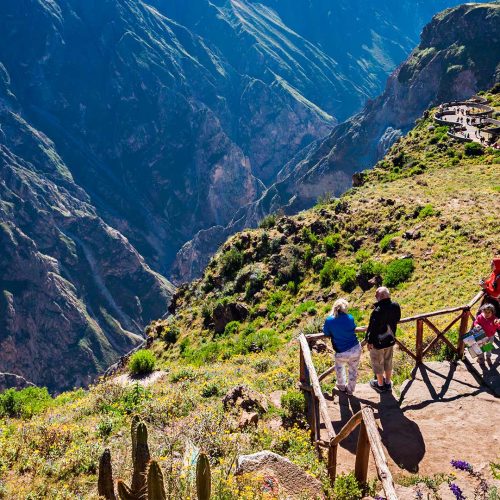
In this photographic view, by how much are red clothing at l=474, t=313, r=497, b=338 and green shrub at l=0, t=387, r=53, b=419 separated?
12070 mm

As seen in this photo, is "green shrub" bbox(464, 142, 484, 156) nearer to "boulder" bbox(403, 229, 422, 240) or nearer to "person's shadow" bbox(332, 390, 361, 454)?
"boulder" bbox(403, 229, 422, 240)

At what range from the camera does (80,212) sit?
172 meters

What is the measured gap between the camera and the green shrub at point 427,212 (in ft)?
79.8

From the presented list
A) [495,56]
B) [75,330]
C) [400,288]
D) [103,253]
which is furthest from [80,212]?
[400,288]

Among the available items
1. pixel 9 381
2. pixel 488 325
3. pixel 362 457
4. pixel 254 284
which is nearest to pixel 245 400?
pixel 362 457

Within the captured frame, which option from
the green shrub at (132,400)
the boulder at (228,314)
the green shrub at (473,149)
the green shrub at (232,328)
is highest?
the green shrub at (473,149)

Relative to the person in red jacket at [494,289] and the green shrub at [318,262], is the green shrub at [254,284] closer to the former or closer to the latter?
the green shrub at [318,262]

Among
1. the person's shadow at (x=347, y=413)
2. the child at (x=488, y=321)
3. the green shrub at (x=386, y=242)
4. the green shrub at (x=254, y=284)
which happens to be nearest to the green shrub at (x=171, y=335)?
the green shrub at (x=254, y=284)

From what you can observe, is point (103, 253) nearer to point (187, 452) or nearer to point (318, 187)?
point (318, 187)

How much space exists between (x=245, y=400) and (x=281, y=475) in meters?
3.50

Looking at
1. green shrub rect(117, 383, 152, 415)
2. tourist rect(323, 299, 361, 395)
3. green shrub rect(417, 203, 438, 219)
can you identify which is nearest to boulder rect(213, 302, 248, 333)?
green shrub rect(417, 203, 438, 219)

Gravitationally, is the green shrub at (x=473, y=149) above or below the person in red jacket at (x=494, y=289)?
above

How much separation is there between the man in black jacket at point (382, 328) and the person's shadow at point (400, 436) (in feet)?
2.74

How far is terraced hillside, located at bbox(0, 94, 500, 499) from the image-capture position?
8.05m
